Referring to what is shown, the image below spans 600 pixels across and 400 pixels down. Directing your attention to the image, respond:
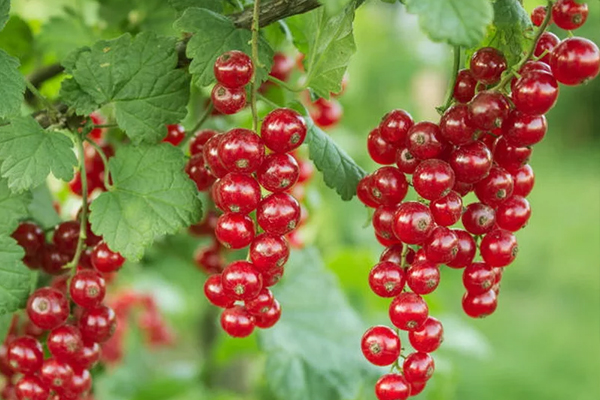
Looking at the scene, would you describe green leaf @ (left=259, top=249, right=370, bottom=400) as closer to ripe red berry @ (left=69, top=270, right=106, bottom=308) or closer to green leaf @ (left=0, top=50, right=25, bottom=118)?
ripe red berry @ (left=69, top=270, right=106, bottom=308)

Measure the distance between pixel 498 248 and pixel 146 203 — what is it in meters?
0.37

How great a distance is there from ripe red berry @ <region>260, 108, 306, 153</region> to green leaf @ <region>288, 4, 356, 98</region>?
94 millimetres

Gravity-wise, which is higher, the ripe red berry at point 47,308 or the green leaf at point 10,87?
the green leaf at point 10,87

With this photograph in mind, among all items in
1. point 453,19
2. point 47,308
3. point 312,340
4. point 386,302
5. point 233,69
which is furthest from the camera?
point 386,302

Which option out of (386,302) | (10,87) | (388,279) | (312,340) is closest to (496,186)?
(388,279)

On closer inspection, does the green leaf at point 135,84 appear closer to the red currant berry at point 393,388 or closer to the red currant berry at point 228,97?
the red currant berry at point 228,97

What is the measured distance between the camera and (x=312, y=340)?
4.64ft

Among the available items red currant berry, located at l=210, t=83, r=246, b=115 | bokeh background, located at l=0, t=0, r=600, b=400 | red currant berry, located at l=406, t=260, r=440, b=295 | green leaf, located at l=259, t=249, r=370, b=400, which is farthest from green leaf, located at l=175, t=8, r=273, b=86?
green leaf, located at l=259, t=249, r=370, b=400

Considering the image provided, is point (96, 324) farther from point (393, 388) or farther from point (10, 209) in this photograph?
point (393, 388)

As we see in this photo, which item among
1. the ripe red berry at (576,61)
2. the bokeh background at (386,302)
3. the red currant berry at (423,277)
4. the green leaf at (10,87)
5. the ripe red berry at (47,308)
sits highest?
the ripe red berry at (576,61)

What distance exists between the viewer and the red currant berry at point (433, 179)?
704 mm

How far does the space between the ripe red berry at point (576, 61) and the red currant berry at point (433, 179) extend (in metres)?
0.13

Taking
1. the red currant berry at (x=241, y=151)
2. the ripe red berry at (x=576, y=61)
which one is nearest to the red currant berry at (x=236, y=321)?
the red currant berry at (x=241, y=151)

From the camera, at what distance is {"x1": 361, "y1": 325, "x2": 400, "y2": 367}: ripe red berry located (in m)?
0.74
